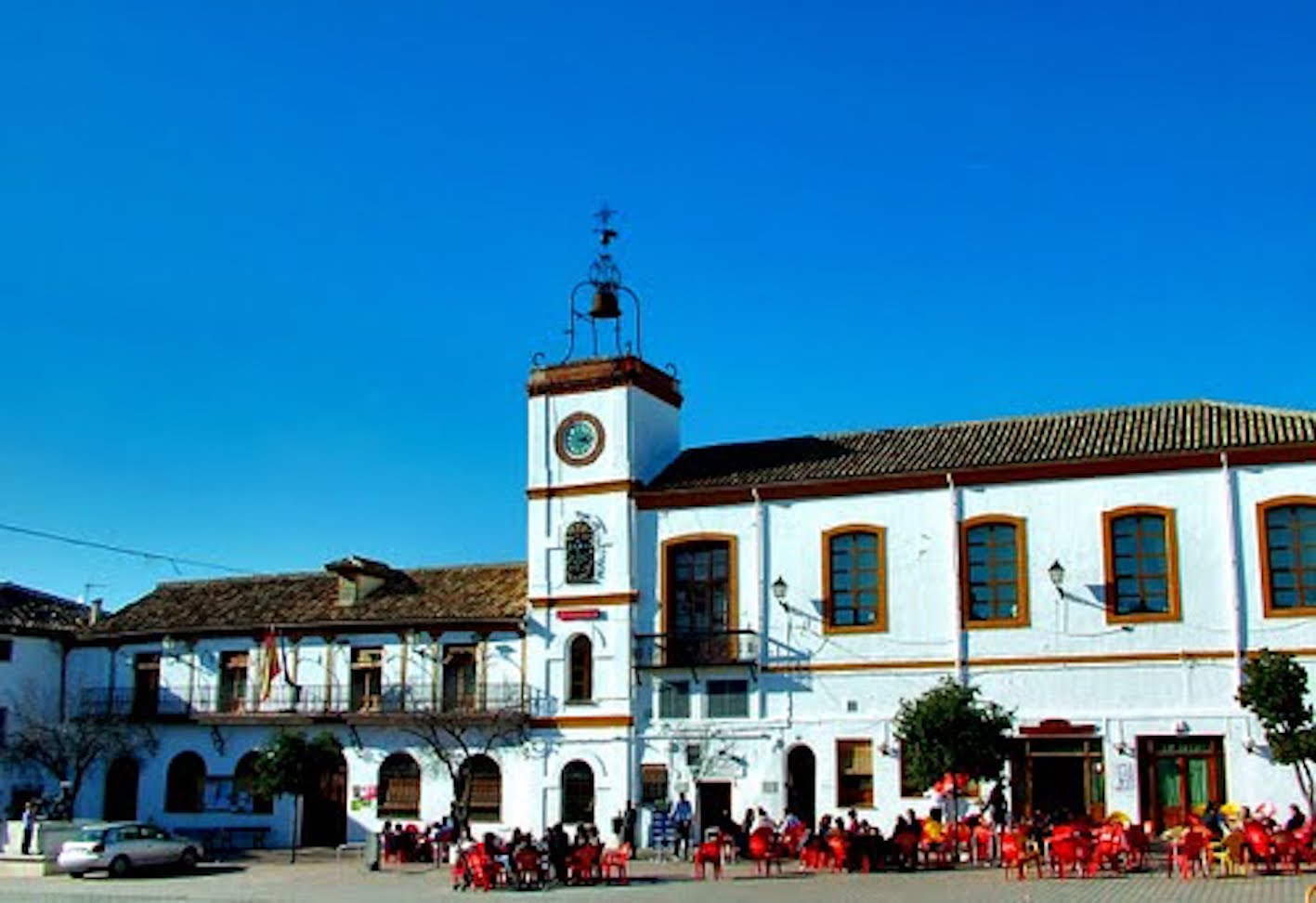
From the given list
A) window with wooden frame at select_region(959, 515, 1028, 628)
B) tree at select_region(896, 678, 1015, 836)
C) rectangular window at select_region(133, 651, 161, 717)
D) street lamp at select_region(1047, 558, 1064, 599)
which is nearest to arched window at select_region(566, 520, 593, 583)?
window with wooden frame at select_region(959, 515, 1028, 628)

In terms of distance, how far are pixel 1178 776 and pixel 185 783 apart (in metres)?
25.5

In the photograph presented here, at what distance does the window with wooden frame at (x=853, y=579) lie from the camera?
35.9 metres

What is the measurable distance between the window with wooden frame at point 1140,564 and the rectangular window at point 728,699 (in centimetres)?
838

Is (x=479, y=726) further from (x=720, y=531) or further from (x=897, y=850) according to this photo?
(x=897, y=850)

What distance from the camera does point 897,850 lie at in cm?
3005

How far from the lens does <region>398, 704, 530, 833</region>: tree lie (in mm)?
38544

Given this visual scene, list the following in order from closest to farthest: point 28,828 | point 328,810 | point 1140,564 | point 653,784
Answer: point 1140,564 → point 653,784 → point 28,828 → point 328,810

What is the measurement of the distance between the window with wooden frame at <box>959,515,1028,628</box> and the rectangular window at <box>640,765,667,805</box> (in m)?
8.00

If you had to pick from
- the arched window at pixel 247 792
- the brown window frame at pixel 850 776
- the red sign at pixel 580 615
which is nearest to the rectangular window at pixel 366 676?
the arched window at pixel 247 792

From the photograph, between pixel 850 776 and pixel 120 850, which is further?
pixel 850 776

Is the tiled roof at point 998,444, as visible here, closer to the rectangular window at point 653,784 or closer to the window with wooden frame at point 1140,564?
the window with wooden frame at point 1140,564

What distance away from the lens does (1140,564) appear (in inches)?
1329

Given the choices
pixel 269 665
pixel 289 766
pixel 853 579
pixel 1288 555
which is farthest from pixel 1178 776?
pixel 269 665

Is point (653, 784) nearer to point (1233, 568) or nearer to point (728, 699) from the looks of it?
point (728, 699)
